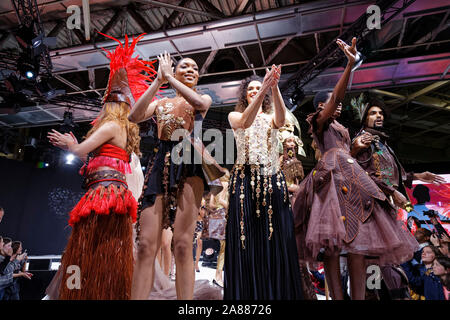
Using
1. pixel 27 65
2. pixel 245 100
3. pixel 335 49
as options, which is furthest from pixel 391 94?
pixel 27 65

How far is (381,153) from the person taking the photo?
2980 mm

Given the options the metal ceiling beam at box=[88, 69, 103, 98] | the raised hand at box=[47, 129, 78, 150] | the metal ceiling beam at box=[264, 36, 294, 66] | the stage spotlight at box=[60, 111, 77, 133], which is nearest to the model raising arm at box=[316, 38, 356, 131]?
the raised hand at box=[47, 129, 78, 150]

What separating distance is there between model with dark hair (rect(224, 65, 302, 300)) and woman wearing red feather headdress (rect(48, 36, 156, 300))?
87 cm

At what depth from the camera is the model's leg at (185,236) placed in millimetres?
2076

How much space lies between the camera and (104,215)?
246 cm

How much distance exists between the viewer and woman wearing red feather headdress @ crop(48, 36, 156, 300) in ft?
7.55

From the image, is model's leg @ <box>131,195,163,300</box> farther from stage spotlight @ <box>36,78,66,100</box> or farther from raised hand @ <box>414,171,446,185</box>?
stage spotlight @ <box>36,78,66,100</box>

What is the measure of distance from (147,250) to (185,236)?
28cm

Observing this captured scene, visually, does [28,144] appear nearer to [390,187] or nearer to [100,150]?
[100,150]

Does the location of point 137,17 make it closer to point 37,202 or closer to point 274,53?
point 274,53

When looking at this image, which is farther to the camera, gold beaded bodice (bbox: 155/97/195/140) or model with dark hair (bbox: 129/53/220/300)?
gold beaded bodice (bbox: 155/97/195/140)

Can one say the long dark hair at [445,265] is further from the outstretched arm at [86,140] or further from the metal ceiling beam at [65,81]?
the metal ceiling beam at [65,81]
